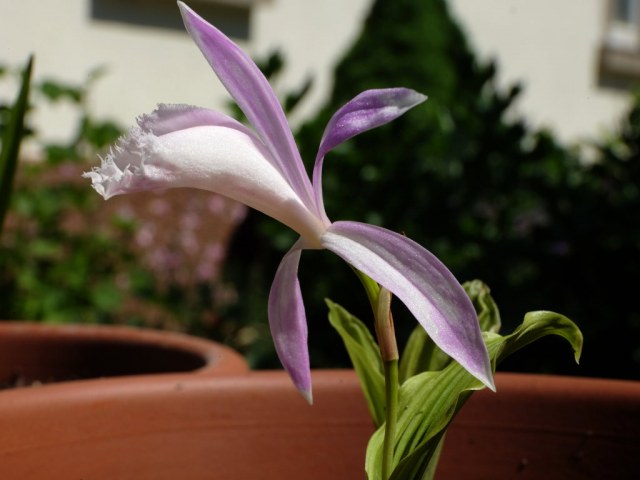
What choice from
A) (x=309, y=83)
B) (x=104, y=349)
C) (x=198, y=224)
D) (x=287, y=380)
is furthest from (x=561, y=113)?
(x=287, y=380)

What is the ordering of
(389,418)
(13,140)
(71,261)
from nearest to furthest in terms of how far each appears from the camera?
(389,418), (13,140), (71,261)

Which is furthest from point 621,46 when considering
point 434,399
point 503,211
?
point 434,399

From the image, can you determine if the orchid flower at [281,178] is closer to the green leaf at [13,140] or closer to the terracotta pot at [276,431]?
the terracotta pot at [276,431]

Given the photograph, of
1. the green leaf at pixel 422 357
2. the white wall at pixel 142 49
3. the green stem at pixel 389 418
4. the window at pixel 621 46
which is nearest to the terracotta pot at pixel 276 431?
the green leaf at pixel 422 357

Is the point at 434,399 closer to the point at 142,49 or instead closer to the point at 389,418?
the point at 389,418

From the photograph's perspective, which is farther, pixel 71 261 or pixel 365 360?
pixel 71 261

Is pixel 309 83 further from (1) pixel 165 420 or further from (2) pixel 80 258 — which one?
(2) pixel 80 258

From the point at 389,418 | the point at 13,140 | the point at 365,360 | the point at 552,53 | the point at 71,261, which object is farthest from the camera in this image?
the point at 552,53
